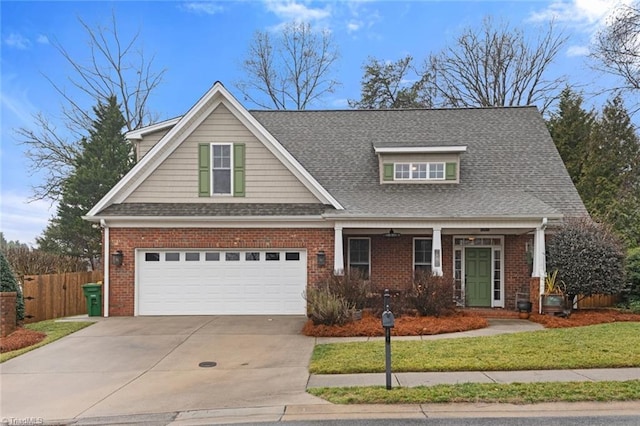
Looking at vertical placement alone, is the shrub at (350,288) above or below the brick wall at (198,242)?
below

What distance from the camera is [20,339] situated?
10414 mm

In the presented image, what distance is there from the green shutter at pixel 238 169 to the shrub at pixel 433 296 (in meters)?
6.05

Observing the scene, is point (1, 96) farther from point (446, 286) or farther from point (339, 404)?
point (446, 286)

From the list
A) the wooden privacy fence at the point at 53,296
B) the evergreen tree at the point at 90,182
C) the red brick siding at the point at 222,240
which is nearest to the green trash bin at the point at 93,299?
the red brick siding at the point at 222,240

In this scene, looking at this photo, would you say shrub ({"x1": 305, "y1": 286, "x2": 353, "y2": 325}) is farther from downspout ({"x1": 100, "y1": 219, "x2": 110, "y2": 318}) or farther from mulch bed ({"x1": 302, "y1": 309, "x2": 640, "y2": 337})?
downspout ({"x1": 100, "y1": 219, "x2": 110, "y2": 318})

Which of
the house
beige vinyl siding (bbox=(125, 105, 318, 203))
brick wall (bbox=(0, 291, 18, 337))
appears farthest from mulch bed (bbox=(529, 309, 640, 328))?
brick wall (bbox=(0, 291, 18, 337))

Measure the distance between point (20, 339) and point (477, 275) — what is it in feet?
42.9

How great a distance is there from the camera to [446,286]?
12.1 metres

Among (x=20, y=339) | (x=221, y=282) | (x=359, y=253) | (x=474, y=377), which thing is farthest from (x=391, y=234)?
(x=20, y=339)

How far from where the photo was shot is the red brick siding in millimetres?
13805

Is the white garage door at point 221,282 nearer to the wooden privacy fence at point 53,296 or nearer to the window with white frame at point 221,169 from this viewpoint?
the window with white frame at point 221,169

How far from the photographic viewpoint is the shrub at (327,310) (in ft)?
35.7

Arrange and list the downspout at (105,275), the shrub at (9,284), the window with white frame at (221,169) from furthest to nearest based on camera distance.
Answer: the window with white frame at (221,169) < the downspout at (105,275) < the shrub at (9,284)

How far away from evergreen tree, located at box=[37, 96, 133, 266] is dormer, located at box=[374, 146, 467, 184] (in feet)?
59.2
